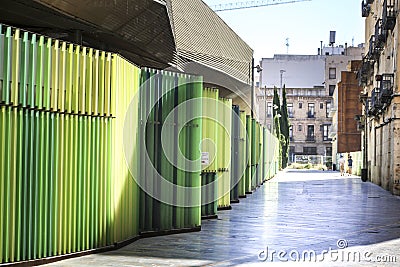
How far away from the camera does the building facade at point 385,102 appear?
2700cm

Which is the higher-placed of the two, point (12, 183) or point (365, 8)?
point (365, 8)

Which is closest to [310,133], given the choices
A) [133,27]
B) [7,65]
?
[133,27]

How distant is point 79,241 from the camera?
10.1 meters

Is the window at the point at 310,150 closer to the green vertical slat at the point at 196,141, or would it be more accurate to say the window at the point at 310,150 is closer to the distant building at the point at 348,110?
the distant building at the point at 348,110

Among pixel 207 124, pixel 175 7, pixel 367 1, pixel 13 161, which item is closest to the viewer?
pixel 13 161

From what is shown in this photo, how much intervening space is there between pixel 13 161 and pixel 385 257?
5.63 metres

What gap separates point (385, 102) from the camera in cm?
2973

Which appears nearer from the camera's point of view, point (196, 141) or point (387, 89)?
point (196, 141)

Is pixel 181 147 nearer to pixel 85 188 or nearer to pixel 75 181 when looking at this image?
pixel 85 188

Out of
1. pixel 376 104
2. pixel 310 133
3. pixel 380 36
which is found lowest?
pixel 376 104

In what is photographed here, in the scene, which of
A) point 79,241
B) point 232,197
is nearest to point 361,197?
point 232,197

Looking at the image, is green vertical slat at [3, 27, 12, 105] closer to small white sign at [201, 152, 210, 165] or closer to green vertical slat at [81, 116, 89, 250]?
green vertical slat at [81, 116, 89, 250]

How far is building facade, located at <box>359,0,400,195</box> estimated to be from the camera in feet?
88.6

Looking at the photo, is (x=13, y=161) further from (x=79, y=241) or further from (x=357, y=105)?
(x=357, y=105)
